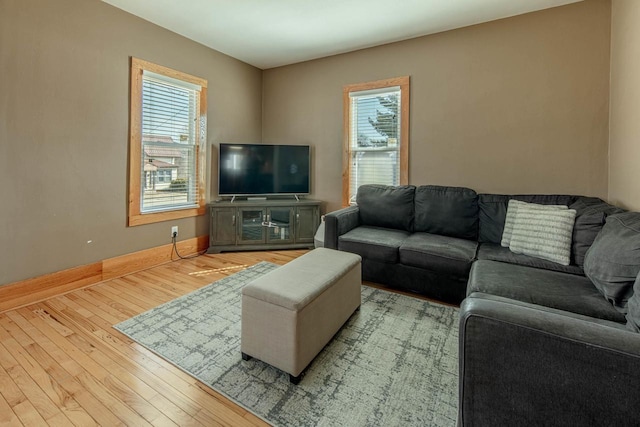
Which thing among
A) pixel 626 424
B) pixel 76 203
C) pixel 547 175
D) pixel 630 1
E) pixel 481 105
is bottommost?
pixel 626 424

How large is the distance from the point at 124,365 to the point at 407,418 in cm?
156

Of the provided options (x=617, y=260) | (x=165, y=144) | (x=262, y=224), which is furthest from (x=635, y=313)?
(x=165, y=144)

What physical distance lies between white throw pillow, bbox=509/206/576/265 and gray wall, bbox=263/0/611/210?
0.75 meters

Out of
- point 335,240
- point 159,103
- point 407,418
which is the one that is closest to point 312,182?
point 335,240

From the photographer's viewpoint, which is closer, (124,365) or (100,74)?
(124,365)

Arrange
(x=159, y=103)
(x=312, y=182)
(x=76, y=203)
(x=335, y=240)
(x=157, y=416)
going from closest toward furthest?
(x=157, y=416) < (x=76, y=203) < (x=335, y=240) < (x=159, y=103) < (x=312, y=182)

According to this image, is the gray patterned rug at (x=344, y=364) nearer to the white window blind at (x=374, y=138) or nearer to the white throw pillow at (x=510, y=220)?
the white throw pillow at (x=510, y=220)

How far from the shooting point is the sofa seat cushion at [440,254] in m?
2.35

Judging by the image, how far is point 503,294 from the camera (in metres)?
1.62

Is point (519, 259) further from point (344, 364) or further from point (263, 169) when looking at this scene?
point (263, 169)

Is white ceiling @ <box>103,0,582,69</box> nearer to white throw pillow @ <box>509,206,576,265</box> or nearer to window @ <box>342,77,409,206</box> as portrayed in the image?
window @ <box>342,77,409,206</box>

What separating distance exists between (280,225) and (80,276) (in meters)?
2.18

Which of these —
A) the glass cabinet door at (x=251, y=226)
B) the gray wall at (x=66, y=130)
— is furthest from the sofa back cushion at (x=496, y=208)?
the gray wall at (x=66, y=130)

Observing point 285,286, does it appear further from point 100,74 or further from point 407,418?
point 100,74
